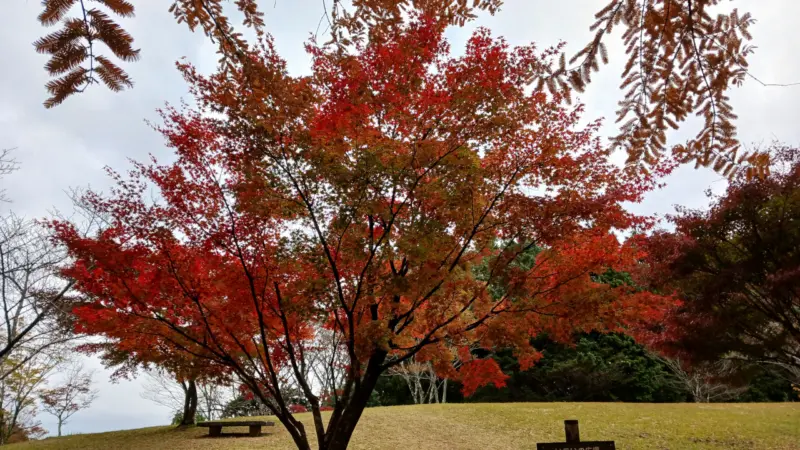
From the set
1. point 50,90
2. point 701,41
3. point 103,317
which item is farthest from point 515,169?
point 103,317

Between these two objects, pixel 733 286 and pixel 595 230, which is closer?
pixel 595 230

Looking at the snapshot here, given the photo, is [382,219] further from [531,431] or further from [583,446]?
[531,431]

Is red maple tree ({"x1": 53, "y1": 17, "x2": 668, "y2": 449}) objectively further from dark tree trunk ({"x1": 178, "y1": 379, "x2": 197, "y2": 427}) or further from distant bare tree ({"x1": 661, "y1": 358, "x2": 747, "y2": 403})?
distant bare tree ({"x1": 661, "y1": 358, "x2": 747, "y2": 403})

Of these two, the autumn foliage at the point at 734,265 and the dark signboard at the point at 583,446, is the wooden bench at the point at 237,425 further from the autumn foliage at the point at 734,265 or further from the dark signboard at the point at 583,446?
the autumn foliage at the point at 734,265

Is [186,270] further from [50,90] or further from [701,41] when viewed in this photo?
[701,41]

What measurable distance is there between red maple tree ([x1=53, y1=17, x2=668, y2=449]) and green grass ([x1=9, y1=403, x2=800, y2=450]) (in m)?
7.05

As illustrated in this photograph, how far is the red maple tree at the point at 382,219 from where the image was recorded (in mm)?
5586

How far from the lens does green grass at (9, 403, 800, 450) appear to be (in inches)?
497

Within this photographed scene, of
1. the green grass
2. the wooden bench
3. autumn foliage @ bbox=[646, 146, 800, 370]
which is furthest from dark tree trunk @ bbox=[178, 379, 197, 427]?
autumn foliage @ bbox=[646, 146, 800, 370]

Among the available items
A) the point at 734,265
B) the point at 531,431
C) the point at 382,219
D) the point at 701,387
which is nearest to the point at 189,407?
the point at 531,431

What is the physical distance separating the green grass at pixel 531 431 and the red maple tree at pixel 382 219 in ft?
A: 23.1

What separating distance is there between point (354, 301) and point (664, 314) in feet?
27.9

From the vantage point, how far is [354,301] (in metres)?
6.00

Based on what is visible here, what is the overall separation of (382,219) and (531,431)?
37.1 feet
